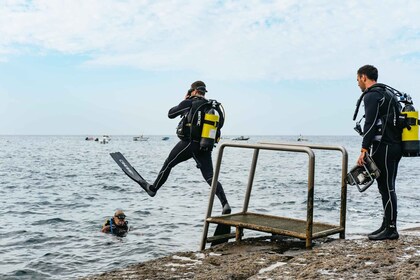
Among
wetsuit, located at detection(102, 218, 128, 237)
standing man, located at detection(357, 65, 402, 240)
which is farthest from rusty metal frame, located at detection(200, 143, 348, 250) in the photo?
wetsuit, located at detection(102, 218, 128, 237)

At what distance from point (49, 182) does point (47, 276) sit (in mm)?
20378

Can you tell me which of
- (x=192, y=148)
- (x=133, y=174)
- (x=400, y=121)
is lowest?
(x=133, y=174)

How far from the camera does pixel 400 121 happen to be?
5746 millimetres

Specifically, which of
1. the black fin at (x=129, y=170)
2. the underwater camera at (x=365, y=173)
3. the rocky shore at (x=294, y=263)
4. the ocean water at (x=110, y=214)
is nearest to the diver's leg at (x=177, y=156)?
the black fin at (x=129, y=170)

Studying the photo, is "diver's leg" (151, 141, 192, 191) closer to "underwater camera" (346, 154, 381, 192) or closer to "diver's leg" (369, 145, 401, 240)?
"underwater camera" (346, 154, 381, 192)

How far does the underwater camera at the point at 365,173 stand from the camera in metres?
5.85

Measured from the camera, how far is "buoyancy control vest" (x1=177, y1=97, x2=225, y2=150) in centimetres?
731

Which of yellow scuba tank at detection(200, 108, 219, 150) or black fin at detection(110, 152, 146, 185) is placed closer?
yellow scuba tank at detection(200, 108, 219, 150)

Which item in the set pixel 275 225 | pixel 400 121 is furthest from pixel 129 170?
pixel 400 121

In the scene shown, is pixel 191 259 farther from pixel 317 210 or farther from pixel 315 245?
pixel 317 210

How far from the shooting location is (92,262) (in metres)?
9.20

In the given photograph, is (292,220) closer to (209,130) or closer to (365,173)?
(365,173)

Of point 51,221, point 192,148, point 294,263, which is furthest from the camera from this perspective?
point 51,221

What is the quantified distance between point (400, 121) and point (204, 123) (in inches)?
115
